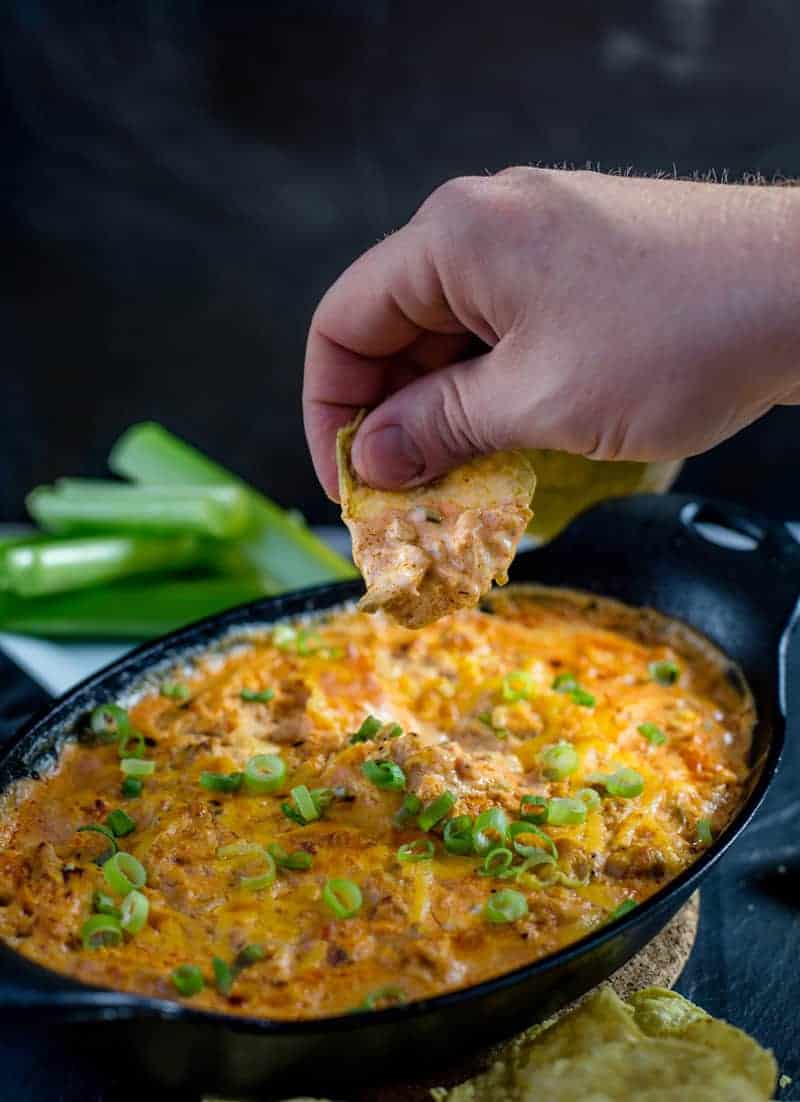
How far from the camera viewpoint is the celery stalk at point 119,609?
455 cm

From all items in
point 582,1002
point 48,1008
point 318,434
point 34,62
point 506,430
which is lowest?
point 582,1002

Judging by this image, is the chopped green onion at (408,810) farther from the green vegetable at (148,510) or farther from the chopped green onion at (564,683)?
the green vegetable at (148,510)

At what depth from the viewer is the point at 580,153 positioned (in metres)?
4.96

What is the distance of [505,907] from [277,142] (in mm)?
3738

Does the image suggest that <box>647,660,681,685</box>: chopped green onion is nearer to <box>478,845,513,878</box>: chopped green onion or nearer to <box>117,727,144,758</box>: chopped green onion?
<box>478,845,513,878</box>: chopped green onion

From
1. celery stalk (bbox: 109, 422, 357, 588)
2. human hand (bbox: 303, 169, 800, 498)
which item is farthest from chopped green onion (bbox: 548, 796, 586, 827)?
celery stalk (bbox: 109, 422, 357, 588)

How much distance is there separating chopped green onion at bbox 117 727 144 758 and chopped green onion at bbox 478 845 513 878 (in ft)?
2.80

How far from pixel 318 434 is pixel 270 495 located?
3.14 metres

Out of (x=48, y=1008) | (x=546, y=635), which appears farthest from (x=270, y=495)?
(x=48, y=1008)

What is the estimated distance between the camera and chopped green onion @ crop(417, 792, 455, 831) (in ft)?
7.84

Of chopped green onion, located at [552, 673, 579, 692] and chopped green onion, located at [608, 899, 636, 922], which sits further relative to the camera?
chopped green onion, located at [552, 673, 579, 692]

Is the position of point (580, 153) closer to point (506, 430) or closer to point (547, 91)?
point (547, 91)

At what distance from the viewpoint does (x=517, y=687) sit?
2895 mm

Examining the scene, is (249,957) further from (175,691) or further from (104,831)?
(175,691)
